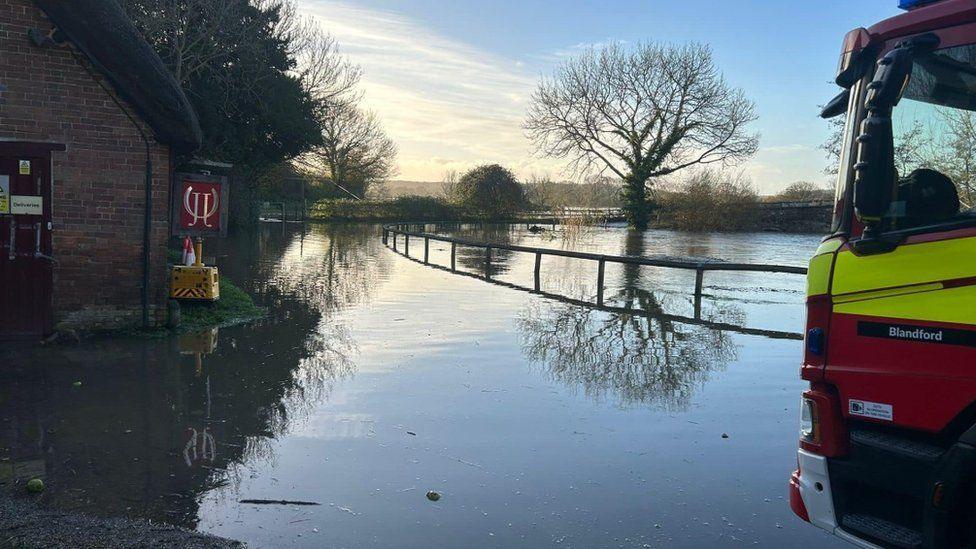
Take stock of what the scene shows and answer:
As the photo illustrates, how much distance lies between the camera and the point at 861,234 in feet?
12.3

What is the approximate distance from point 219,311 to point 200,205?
8.20 ft

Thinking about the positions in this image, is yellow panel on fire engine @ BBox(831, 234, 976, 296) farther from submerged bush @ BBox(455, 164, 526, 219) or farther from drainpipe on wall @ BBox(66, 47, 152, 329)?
submerged bush @ BBox(455, 164, 526, 219)

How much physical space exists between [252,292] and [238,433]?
32.0ft

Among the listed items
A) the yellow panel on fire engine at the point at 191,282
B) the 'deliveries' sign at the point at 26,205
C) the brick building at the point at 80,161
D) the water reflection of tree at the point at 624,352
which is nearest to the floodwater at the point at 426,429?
the water reflection of tree at the point at 624,352

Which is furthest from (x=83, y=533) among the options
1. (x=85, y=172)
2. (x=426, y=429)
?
(x=85, y=172)

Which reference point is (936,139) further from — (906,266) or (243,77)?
(243,77)

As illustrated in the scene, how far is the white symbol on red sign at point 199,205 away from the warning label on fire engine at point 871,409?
28.7ft

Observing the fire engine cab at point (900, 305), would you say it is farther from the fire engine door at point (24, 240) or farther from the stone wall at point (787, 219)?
the stone wall at point (787, 219)

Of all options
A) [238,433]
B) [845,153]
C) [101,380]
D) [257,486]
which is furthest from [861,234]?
[101,380]

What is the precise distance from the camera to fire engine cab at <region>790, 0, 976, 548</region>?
3256 millimetres

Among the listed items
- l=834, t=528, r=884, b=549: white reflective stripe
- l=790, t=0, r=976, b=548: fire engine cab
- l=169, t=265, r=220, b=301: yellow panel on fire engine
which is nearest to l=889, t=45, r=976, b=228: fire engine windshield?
l=790, t=0, r=976, b=548: fire engine cab

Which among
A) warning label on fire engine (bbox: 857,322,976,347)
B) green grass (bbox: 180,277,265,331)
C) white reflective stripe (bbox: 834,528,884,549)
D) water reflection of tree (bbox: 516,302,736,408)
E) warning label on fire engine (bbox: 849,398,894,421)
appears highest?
warning label on fire engine (bbox: 857,322,976,347)

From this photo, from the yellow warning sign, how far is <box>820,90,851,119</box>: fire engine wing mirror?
29.2 feet

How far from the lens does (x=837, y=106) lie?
4.47 m
